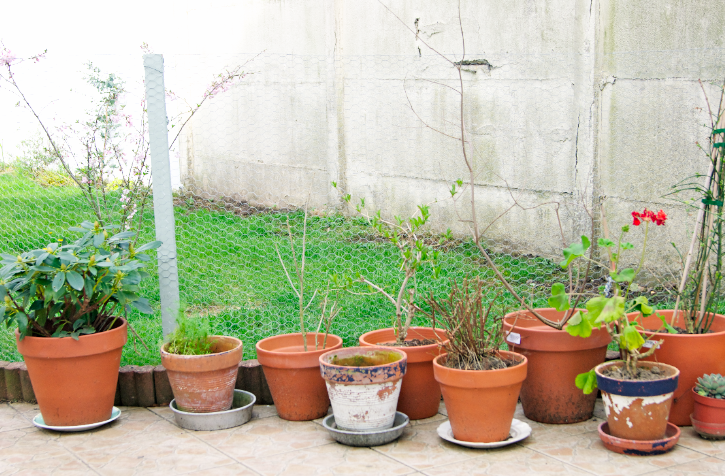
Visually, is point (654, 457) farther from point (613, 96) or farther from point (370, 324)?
point (613, 96)

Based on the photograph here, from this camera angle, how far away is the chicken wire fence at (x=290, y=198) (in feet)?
14.7

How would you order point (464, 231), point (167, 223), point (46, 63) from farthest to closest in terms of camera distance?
point (464, 231) → point (46, 63) → point (167, 223)

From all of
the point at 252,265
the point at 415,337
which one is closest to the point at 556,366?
the point at 415,337

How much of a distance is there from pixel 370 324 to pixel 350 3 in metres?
4.06

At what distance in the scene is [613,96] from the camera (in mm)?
4984

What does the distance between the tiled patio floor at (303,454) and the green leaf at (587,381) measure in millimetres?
220

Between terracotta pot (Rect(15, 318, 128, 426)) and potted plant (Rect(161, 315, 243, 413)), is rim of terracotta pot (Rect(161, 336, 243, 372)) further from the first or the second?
terracotta pot (Rect(15, 318, 128, 426))

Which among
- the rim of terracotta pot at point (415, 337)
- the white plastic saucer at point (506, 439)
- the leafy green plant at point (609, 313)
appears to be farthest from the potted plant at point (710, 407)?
the rim of terracotta pot at point (415, 337)

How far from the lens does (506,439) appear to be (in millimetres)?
2834

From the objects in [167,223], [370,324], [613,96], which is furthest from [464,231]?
[167,223]

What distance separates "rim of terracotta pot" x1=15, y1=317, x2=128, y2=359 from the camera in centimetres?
304

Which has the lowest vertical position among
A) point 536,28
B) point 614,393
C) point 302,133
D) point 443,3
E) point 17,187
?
point 614,393

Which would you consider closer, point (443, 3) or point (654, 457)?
point (654, 457)

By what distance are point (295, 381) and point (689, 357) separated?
164 cm
